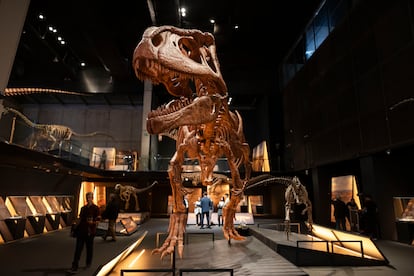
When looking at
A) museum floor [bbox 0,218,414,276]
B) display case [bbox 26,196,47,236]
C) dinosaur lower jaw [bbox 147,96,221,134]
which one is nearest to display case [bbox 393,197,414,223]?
museum floor [bbox 0,218,414,276]

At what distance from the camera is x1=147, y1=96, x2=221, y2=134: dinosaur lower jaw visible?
A: 2.98 m

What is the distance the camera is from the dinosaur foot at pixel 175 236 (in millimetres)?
4387

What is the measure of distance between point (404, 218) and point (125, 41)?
51.6 ft

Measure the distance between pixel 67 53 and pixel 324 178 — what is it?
56.5ft

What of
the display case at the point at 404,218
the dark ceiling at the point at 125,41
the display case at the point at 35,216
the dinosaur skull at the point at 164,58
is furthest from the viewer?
the dark ceiling at the point at 125,41

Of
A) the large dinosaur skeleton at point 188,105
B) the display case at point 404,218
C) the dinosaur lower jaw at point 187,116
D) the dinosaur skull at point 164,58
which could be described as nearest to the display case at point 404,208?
the display case at point 404,218

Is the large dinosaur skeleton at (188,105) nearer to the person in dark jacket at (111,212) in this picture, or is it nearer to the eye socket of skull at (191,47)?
the eye socket of skull at (191,47)

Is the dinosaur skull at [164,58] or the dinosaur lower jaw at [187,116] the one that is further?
the dinosaur lower jaw at [187,116]

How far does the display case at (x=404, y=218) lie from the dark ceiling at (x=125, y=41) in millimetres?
10080

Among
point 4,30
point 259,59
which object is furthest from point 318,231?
point 259,59

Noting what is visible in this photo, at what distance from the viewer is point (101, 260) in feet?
A: 19.0

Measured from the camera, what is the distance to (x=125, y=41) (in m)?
15.3

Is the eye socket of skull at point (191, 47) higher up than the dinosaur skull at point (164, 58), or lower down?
higher up

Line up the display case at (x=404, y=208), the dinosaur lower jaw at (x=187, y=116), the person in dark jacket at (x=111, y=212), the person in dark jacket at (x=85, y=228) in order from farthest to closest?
the person in dark jacket at (x=111, y=212) < the display case at (x=404, y=208) < the person in dark jacket at (x=85, y=228) < the dinosaur lower jaw at (x=187, y=116)
